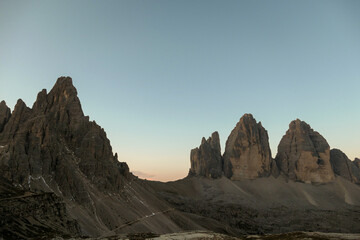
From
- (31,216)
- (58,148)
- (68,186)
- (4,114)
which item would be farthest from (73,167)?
(31,216)

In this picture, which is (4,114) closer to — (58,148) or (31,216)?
(58,148)

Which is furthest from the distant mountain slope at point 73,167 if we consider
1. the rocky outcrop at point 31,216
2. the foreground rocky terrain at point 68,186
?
the rocky outcrop at point 31,216

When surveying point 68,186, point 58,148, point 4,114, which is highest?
point 4,114

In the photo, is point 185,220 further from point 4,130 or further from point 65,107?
point 4,130

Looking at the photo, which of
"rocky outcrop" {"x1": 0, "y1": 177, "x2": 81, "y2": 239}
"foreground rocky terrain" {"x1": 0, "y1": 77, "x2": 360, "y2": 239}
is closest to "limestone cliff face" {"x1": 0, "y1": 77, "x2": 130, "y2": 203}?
"foreground rocky terrain" {"x1": 0, "y1": 77, "x2": 360, "y2": 239}

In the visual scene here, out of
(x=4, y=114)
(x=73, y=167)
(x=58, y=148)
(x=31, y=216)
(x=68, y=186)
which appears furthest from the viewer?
(x=4, y=114)

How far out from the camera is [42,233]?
201ft

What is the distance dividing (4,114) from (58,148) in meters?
34.9

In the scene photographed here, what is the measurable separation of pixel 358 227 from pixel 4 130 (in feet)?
686

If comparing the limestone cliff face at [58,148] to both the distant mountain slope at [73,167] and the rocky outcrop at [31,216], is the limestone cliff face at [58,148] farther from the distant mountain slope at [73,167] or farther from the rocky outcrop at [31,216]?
the rocky outcrop at [31,216]

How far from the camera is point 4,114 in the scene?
13450cm

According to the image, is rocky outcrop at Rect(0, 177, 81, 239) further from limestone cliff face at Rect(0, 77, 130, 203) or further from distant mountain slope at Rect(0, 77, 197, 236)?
limestone cliff face at Rect(0, 77, 130, 203)

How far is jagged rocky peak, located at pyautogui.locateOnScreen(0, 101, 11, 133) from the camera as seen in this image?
132 metres

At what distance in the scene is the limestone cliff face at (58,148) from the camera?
344 ft
